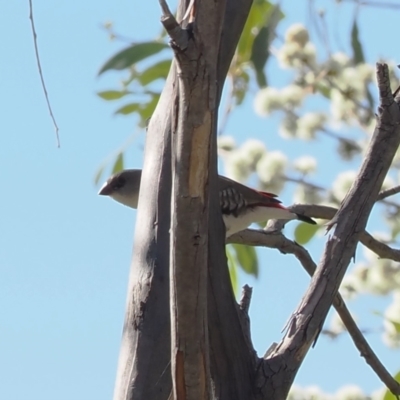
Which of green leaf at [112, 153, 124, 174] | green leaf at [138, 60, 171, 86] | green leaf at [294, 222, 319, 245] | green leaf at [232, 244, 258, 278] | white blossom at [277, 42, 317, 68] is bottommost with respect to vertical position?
green leaf at [232, 244, 258, 278]

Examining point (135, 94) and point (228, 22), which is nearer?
point (228, 22)

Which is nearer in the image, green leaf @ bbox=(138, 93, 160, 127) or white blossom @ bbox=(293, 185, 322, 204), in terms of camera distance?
green leaf @ bbox=(138, 93, 160, 127)

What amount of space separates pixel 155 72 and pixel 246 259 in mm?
606

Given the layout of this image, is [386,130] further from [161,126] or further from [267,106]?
[267,106]

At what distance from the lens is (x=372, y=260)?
107 inches

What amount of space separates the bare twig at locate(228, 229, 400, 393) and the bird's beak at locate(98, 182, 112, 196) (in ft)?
2.47

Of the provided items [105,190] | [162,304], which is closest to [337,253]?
[162,304]

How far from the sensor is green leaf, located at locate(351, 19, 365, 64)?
2.57 meters

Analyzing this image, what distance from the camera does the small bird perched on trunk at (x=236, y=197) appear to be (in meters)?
2.77

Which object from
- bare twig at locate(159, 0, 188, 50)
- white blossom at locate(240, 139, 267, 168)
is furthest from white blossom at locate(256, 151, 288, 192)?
bare twig at locate(159, 0, 188, 50)

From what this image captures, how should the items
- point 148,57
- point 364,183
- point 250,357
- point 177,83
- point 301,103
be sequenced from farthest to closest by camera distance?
1. point 301,103
2. point 148,57
3. point 364,183
4. point 250,357
5. point 177,83

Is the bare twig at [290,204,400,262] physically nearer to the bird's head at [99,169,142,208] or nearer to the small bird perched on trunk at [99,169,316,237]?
the small bird perched on trunk at [99,169,316,237]

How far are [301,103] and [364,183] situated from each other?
1.18 meters

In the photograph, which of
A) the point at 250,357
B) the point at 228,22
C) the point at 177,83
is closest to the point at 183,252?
the point at 177,83
